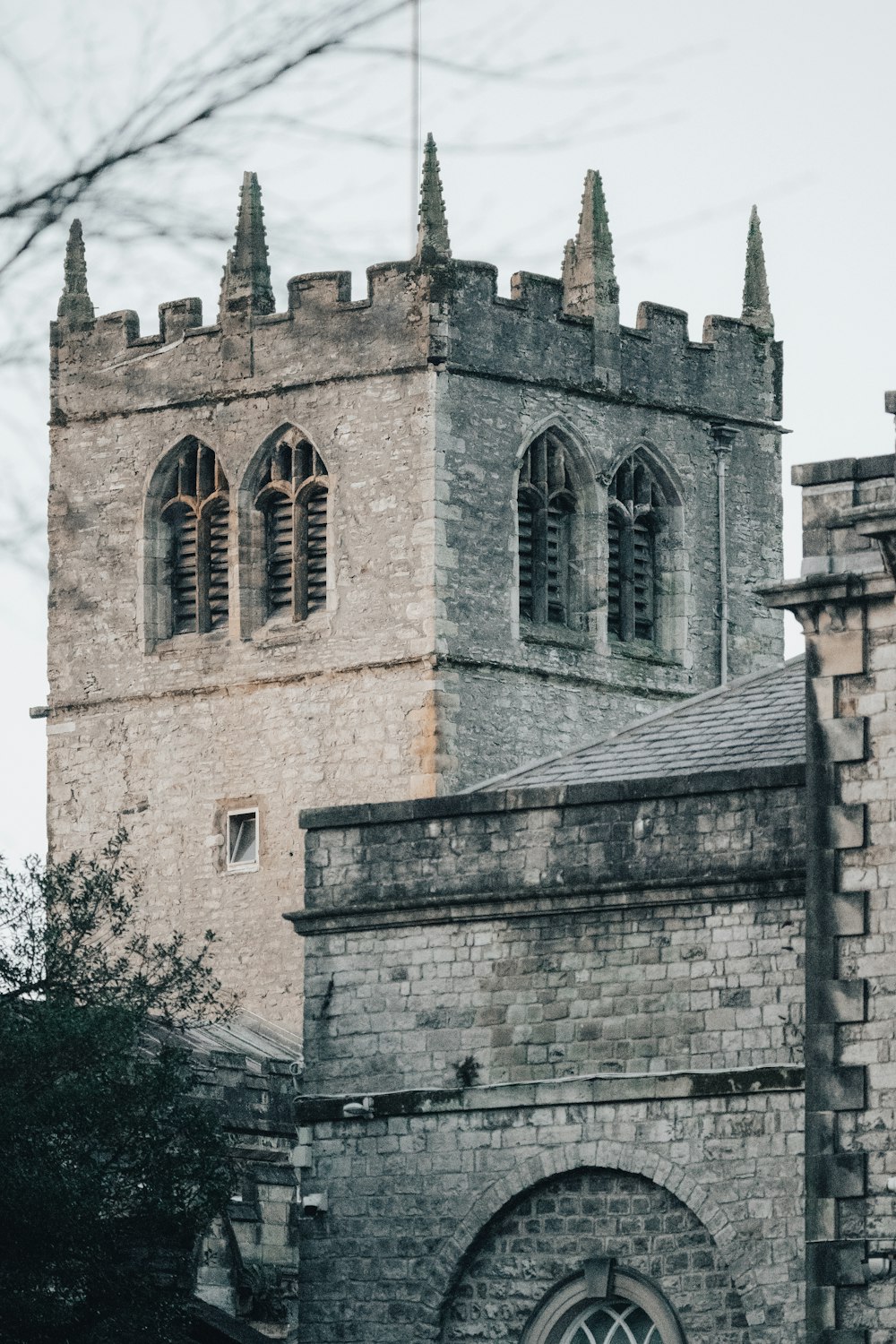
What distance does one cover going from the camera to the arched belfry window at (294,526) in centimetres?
4425

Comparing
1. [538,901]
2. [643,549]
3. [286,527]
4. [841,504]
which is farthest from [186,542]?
[841,504]

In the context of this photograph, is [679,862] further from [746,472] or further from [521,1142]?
[746,472]

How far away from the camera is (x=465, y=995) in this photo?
26.9m

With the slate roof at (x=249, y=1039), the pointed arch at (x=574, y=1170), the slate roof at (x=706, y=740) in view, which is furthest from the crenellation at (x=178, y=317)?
the pointed arch at (x=574, y=1170)

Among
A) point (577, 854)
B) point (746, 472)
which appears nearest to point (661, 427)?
point (746, 472)

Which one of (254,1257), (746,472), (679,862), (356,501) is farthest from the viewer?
(746,472)

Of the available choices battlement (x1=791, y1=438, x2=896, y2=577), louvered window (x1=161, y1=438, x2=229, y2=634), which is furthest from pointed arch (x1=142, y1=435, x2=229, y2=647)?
battlement (x1=791, y1=438, x2=896, y2=577)

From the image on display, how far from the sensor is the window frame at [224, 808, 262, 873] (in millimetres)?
43438

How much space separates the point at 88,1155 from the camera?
2652 cm

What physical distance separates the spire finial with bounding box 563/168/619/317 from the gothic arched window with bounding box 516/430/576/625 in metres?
1.90

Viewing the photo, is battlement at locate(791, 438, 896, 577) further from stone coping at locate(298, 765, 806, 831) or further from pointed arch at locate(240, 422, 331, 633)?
pointed arch at locate(240, 422, 331, 633)

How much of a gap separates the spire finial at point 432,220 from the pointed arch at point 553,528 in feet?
8.19

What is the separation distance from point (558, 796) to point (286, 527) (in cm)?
1845

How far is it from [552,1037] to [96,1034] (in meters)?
3.41
